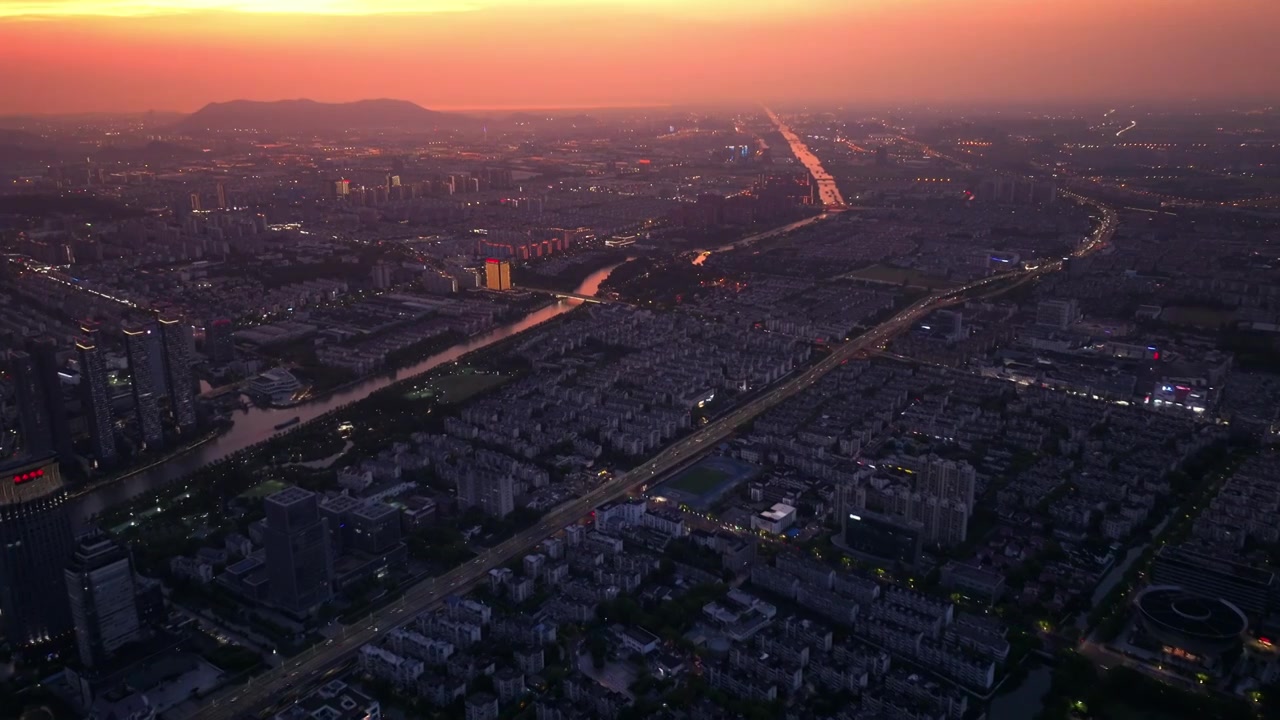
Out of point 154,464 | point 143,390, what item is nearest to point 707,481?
point 154,464

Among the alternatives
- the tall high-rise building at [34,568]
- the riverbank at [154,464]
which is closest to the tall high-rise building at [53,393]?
the riverbank at [154,464]

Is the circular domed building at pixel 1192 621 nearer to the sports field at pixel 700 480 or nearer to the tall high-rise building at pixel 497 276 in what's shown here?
the sports field at pixel 700 480

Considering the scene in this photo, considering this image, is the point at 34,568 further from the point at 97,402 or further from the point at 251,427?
the point at 251,427

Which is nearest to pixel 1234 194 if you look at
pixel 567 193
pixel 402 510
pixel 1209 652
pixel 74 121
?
pixel 567 193

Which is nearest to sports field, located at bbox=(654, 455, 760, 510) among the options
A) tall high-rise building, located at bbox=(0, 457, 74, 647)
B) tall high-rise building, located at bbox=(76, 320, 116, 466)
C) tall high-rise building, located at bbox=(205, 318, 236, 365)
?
tall high-rise building, located at bbox=(0, 457, 74, 647)

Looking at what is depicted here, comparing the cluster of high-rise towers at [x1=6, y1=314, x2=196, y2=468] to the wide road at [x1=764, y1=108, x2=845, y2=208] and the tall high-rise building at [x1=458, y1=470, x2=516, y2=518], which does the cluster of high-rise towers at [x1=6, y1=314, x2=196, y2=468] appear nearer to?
the tall high-rise building at [x1=458, y1=470, x2=516, y2=518]

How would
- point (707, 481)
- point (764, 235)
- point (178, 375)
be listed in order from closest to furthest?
point (707, 481)
point (178, 375)
point (764, 235)
